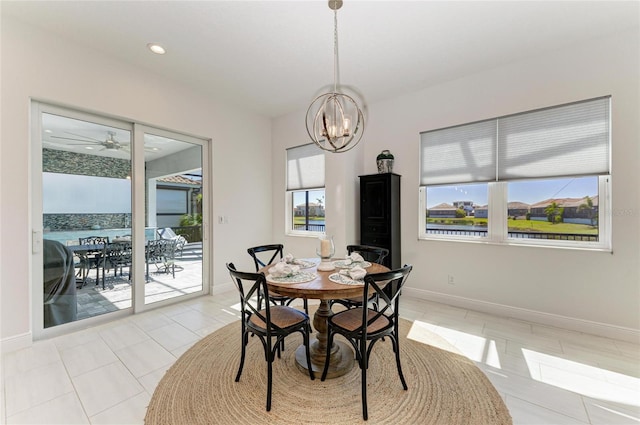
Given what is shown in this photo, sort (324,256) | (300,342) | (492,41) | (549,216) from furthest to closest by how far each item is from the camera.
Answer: (549,216) < (492,41) < (300,342) < (324,256)

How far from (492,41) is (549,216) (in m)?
2.03

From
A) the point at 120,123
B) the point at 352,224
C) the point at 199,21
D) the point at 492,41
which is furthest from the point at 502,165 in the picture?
the point at 120,123

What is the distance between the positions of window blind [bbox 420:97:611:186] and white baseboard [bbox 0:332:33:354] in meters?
4.75

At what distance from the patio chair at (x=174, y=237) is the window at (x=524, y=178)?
11.6 feet

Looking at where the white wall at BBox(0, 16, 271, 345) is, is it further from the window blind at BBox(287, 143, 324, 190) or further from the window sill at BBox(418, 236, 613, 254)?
the window sill at BBox(418, 236, 613, 254)

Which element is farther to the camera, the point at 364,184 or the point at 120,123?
the point at 364,184

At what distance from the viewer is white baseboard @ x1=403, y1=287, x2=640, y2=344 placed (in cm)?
260

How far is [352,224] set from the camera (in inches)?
159

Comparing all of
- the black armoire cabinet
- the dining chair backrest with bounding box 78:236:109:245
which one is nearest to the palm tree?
the black armoire cabinet

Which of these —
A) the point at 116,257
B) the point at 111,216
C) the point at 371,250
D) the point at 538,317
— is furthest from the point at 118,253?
the point at 538,317

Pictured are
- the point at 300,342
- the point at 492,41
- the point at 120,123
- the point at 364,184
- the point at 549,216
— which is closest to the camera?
the point at 300,342

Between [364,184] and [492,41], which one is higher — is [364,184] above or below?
below

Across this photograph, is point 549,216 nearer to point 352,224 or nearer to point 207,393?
point 352,224

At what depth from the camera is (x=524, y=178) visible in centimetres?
305
